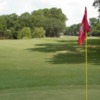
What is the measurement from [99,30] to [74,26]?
53.1 metres

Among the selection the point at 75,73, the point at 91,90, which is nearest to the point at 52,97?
the point at 91,90

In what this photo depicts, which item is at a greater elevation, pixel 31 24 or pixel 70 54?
pixel 31 24

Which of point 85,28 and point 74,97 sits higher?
point 85,28

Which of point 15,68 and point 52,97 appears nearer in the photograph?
point 52,97

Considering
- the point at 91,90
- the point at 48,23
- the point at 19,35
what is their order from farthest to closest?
1. the point at 48,23
2. the point at 19,35
3. the point at 91,90

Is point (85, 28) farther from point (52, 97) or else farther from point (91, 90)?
point (91, 90)

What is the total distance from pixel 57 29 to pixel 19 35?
1926cm

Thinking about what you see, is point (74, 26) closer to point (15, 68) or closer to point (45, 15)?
point (45, 15)

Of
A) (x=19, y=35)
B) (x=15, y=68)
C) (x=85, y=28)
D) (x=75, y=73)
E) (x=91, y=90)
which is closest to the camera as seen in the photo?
(x=85, y=28)

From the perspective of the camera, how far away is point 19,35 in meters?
110

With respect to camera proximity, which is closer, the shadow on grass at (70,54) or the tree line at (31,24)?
the shadow on grass at (70,54)

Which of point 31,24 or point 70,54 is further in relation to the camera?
point 31,24

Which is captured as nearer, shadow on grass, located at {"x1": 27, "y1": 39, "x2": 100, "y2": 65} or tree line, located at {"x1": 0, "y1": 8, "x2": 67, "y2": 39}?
shadow on grass, located at {"x1": 27, "y1": 39, "x2": 100, "y2": 65}

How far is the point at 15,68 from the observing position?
22469 millimetres
